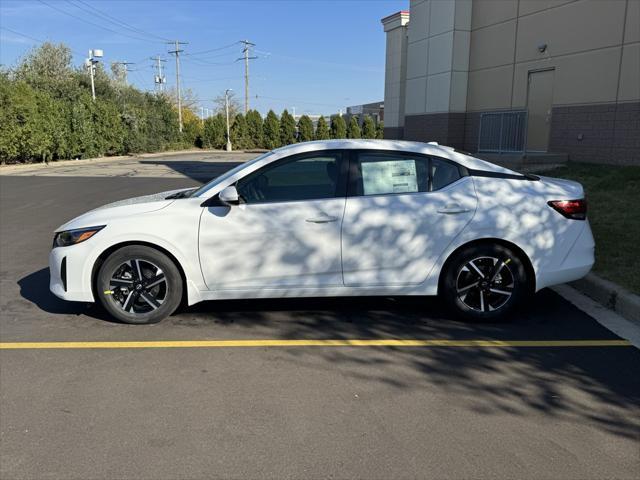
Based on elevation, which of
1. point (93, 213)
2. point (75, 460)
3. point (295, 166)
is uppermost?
point (295, 166)

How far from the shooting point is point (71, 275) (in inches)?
187

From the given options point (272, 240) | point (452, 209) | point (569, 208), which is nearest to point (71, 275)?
point (272, 240)

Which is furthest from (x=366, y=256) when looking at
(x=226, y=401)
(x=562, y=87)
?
(x=562, y=87)

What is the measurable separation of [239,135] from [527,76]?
43176mm

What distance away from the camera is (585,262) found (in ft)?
16.3

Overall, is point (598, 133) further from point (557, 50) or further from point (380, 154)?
point (380, 154)

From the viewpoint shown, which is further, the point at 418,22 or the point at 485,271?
the point at 418,22

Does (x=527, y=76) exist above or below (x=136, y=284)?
above

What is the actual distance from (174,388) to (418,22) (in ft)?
69.2

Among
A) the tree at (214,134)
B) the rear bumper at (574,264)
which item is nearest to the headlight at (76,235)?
the rear bumper at (574,264)

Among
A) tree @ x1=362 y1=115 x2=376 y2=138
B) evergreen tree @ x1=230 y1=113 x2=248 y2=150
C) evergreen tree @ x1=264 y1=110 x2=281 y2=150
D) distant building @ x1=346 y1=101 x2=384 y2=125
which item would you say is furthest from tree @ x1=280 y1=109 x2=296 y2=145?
distant building @ x1=346 y1=101 x2=384 y2=125

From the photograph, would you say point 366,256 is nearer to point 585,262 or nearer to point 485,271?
point 485,271

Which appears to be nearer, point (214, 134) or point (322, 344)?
point (322, 344)

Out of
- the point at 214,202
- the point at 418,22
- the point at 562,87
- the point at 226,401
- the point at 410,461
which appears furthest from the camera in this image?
the point at 418,22
